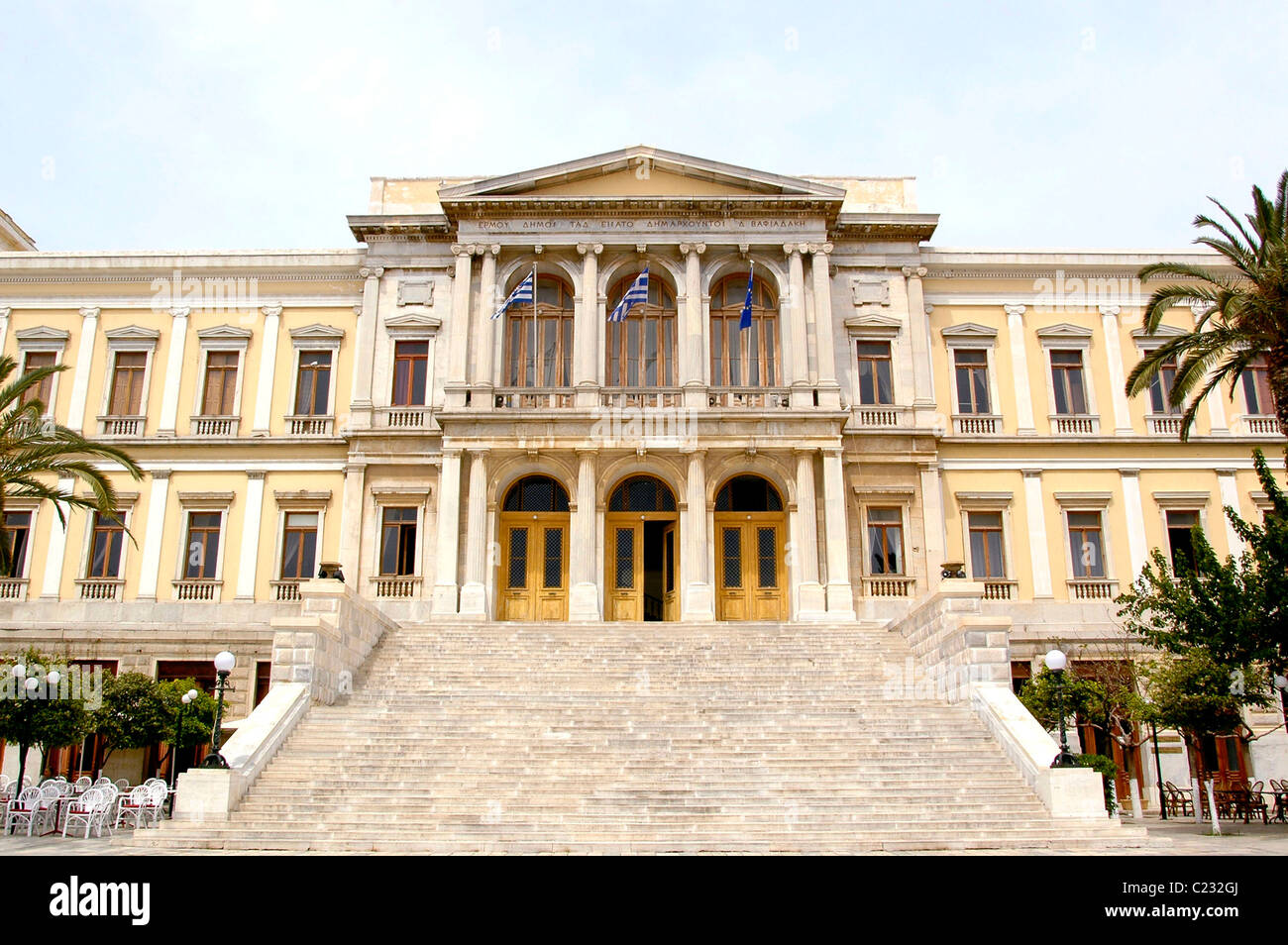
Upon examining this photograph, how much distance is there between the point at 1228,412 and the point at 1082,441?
417 cm

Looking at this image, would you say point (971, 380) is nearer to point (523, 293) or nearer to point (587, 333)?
point (587, 333)

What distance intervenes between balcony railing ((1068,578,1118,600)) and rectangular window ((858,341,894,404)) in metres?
6.57

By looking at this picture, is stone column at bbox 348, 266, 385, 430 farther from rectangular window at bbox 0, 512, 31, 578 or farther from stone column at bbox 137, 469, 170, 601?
rectangular window at bbox 0, 512, 31, 578

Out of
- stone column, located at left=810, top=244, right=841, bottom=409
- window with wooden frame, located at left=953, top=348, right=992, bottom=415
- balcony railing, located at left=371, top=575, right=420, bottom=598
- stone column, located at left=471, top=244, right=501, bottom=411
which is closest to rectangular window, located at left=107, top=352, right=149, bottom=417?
balcony railing, located at left=371, top=575, right=420, bottom=598

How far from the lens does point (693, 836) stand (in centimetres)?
1379

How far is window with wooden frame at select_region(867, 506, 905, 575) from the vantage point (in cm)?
2658

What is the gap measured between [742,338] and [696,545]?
238 inches

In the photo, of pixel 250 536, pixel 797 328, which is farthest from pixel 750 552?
pixel 250 536

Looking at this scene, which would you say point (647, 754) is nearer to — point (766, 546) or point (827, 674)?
point (827, 674)

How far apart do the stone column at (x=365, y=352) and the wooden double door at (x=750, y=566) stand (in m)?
9.65

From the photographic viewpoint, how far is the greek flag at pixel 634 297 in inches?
1003

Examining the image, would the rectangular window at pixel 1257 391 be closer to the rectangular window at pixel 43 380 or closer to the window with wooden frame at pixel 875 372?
the window with wooden frame at pixel 875 372

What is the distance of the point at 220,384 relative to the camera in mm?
28625

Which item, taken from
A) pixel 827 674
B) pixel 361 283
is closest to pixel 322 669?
pixel 827 674
